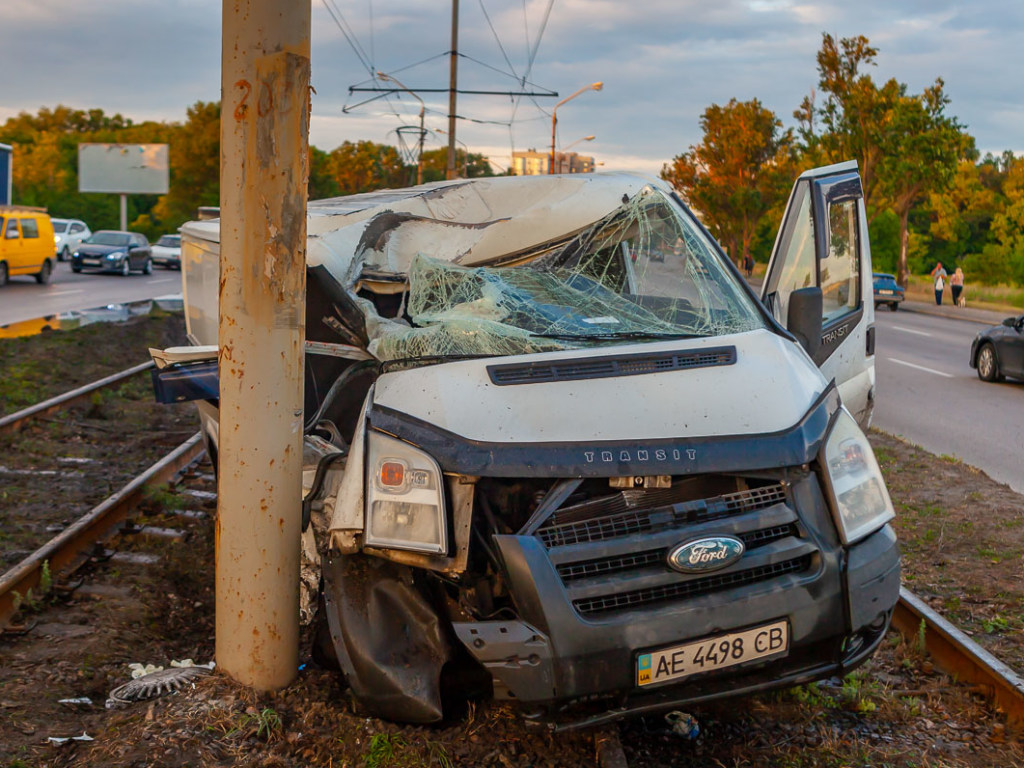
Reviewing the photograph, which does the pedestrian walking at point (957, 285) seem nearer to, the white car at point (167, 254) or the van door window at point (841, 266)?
the white car at point (167, 254)

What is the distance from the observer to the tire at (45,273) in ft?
94.7

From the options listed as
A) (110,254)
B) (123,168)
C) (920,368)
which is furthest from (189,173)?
(920,368)

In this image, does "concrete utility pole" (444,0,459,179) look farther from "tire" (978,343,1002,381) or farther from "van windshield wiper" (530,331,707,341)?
"van windshield wiper" (530,331,707,341)

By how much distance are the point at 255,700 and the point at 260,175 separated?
1794 mm

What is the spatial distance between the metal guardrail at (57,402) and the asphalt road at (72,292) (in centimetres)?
694

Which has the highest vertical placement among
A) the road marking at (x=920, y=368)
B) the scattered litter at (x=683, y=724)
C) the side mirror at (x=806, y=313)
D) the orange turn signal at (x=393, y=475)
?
the side mirror at (x=806, y=313)

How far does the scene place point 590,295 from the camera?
4336 mm

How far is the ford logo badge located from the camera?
297cm

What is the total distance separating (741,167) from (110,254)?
37.4 m

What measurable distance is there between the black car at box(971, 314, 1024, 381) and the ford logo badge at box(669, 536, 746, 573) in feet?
43.1

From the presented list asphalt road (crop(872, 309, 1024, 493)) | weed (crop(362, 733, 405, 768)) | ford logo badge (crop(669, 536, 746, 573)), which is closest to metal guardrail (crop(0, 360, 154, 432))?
weed (crop(362, 733, 405, 768))

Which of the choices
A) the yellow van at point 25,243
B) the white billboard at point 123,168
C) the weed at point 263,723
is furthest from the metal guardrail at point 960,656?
the white billboard at point 123,168

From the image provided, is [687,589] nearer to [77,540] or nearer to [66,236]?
[77,540]

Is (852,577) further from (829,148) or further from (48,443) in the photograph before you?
(829,148)
